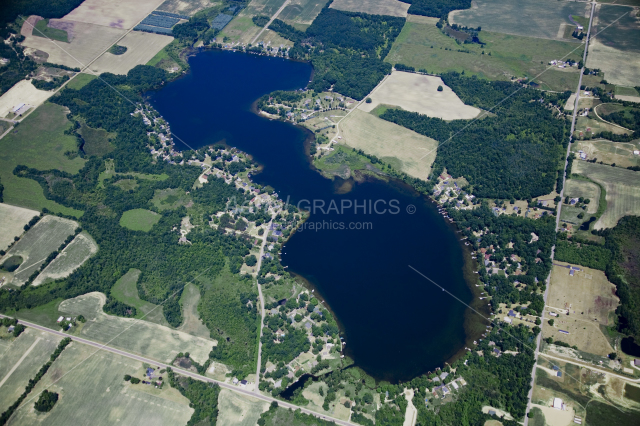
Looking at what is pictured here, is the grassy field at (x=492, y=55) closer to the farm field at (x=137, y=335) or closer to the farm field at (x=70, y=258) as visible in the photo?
the farm field at (x=70, y=258)

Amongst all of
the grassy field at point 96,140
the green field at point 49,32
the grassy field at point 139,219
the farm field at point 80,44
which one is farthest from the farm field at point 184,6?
the grassy field at point 139,219

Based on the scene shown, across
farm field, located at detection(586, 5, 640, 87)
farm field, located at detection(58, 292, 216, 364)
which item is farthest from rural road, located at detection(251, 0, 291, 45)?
farm field, located at detection(58, 292, 216, 364)

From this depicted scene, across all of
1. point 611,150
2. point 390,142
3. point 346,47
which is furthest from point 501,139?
point 346,47

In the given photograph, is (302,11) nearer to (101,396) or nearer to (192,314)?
(192,314)

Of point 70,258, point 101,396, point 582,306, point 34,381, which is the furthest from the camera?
point 70,258

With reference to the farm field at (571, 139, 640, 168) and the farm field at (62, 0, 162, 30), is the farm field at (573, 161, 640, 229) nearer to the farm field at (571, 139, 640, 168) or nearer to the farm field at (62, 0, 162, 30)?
the farm field at (571, 139, 640, 168)
